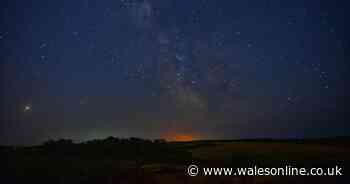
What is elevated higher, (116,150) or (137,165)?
(116,150)

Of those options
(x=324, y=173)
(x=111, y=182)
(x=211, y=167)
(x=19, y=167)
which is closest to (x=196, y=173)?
(x=211, y=167)

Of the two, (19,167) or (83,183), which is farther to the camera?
(19,167)

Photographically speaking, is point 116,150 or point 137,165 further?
point 116,150

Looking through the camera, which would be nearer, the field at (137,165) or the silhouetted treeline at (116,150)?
the field at (137,165)

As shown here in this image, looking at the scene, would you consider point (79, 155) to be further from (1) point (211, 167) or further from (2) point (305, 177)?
(2) point (305, 177)

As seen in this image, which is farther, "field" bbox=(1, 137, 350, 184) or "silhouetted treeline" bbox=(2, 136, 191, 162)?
"silhouetted treeline" bbox=(2, 136, 191, 162)

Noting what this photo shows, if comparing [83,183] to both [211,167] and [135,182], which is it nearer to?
[135,182]

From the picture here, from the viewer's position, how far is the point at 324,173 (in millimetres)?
14688

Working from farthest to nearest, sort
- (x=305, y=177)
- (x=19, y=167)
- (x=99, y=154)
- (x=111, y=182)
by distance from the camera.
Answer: (x=99, y=154), (x=19, y=167), (x=305, y=177), (x=111, y=182)

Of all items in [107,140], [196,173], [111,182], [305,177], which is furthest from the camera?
[107,140]

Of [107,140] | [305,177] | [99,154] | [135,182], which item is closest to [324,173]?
[305,177]

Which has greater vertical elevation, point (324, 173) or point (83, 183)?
point (324, 173)

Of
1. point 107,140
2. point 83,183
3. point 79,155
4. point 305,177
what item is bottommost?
point 83,183

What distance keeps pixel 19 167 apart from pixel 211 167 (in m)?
9.90
